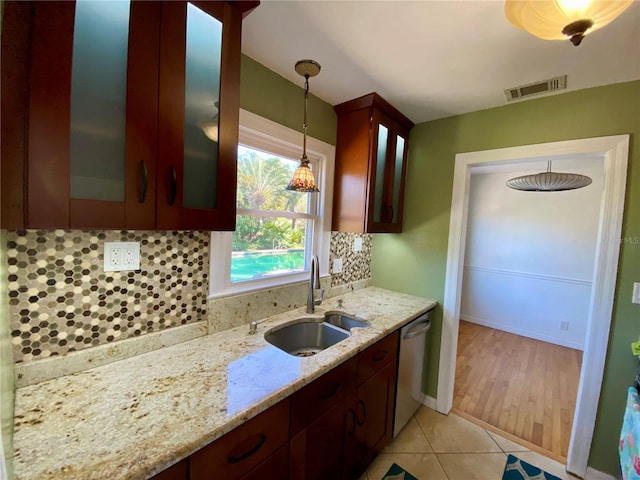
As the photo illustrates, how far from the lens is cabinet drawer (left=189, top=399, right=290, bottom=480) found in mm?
775


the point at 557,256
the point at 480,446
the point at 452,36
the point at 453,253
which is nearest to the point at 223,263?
the point at 452,36

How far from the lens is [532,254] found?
3807 millimetres

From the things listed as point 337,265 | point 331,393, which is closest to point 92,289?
point 331,393

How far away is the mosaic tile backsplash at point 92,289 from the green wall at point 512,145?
5.58ft

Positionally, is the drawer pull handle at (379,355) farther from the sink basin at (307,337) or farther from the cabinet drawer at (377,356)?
the sink basin at (307,337)

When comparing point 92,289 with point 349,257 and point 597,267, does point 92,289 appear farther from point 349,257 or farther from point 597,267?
point 597,267

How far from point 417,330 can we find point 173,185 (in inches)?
70.3

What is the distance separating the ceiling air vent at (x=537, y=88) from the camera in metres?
1.55

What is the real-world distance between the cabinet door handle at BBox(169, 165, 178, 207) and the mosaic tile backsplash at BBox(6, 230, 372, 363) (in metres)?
0.34

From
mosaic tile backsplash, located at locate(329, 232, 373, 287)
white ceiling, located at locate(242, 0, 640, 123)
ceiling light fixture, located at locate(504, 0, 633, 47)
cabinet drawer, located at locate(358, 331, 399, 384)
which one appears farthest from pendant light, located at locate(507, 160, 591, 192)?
cabinet drawer, located at locate(358, 331, 399, 384)

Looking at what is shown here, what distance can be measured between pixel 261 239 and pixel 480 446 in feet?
6.93

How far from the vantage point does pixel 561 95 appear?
1681mm

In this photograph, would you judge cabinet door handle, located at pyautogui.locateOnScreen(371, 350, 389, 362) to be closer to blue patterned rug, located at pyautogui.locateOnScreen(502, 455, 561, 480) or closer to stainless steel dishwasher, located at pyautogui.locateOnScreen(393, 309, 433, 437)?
stainless steel dishwasher, located at pyautogui.locateOnScreen(393, 309, 433, 437)

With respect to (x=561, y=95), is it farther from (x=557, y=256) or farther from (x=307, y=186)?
(x=557, y=256)
